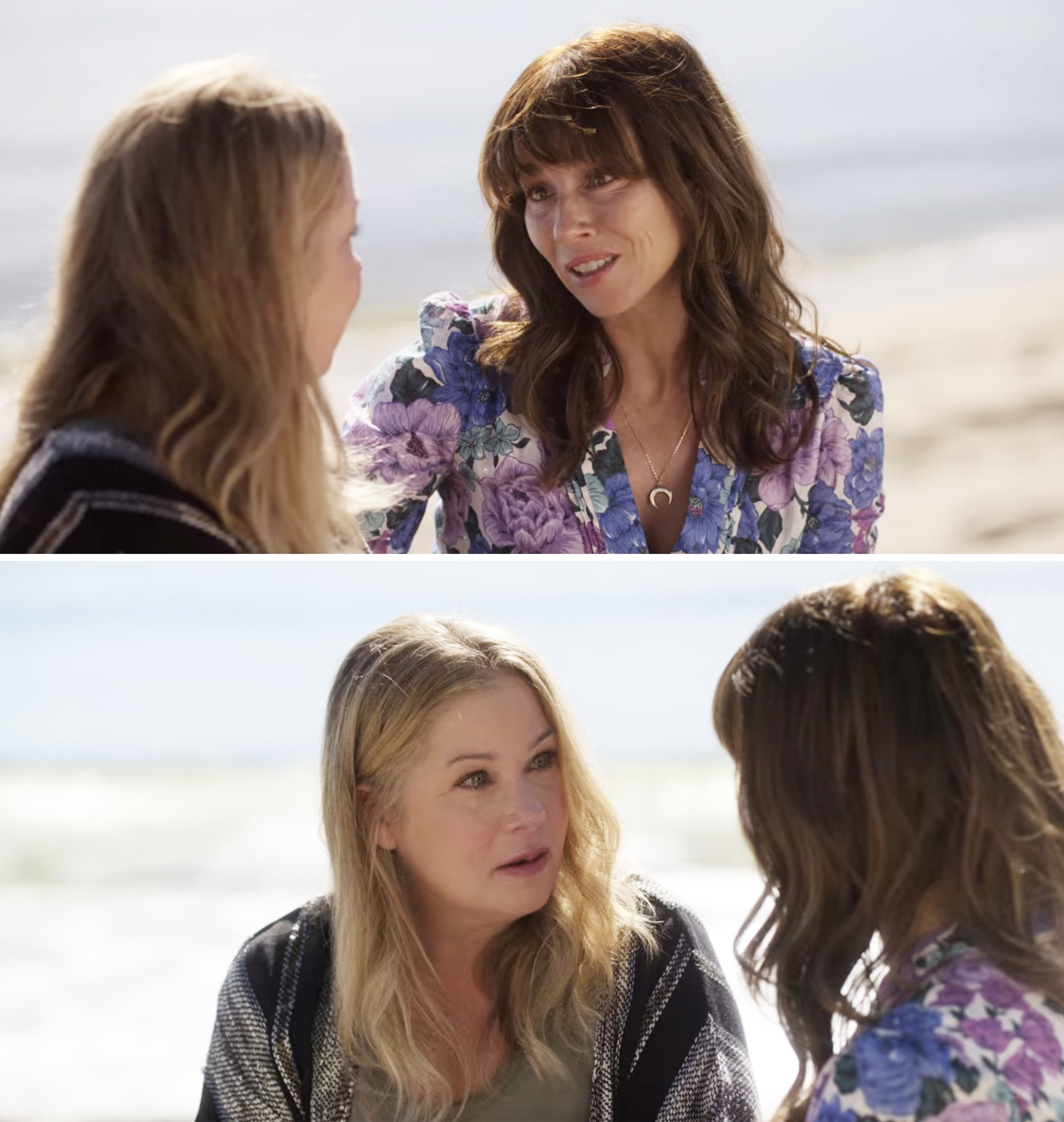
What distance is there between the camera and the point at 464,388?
4.93ft

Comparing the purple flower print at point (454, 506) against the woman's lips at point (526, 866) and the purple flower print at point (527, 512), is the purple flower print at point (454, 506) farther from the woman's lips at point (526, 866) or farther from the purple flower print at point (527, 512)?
the woman's lips at point (526, 866)

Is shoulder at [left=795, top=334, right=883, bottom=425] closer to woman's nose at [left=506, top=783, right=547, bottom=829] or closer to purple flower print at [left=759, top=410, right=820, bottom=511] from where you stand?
purple flower print at [left=759, top=410, right=820, bottom=511]

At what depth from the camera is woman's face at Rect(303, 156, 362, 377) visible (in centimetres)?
112

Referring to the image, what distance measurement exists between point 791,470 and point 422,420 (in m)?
0.36

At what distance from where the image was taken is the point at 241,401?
1.09 metres

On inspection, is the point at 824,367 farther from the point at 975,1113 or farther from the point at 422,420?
the point at 975,1113

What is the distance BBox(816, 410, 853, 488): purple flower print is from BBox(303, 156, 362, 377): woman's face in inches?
21.6

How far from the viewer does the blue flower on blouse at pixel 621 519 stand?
147 cm

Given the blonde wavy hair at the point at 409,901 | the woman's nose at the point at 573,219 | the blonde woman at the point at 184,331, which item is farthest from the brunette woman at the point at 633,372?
the blonde woman at the point at 184,331

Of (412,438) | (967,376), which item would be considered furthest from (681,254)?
(967,376)

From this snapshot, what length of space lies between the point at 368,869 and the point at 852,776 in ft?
2.02

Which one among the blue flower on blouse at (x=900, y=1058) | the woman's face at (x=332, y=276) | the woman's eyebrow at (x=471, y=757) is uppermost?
the woman's face at (x=332, y=276)

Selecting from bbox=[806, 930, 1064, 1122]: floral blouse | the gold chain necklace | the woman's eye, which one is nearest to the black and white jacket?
the woman's eye

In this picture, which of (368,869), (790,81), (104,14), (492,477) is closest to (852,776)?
(492,477)
